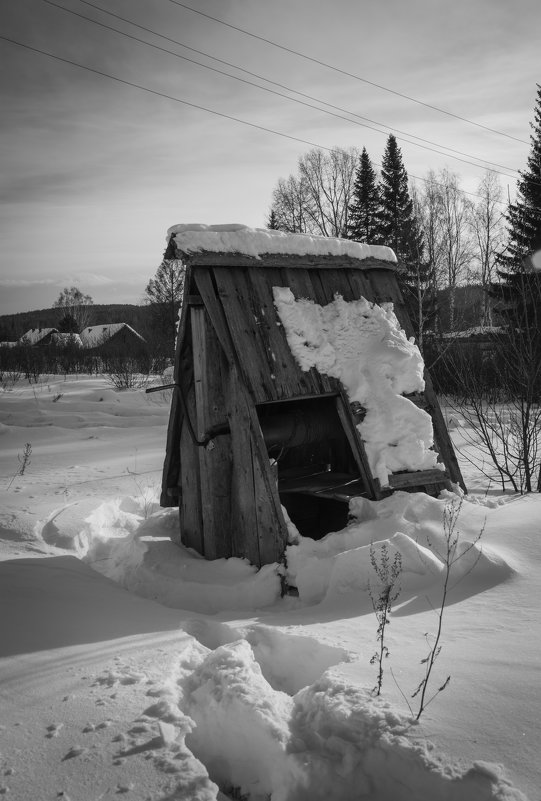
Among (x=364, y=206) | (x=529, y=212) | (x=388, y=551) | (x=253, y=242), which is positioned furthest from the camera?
(x=364, y=206)

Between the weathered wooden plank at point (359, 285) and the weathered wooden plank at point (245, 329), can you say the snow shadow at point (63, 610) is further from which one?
the weathered wooden plank at point (359, 285)

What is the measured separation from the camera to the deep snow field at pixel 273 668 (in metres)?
1.89

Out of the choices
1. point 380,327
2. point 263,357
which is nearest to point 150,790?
point 263,357

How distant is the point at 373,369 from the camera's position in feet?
16.4

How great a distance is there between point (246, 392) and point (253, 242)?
4.39ft

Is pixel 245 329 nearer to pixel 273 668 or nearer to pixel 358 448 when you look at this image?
pixel 358 448

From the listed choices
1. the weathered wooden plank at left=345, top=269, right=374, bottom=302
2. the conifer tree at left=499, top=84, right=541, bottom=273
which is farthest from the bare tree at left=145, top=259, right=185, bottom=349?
the weathered wooden plank at left=345, top=269, right=374, bottom=302

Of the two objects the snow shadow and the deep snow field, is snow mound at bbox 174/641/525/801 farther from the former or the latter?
the snow shadow

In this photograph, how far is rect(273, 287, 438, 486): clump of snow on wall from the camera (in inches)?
189

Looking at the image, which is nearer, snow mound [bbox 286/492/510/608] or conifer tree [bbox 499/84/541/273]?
snow mound [bbox 286/492/510/608]

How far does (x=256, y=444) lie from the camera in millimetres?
4426

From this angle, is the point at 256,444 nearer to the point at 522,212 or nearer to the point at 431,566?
the point at 431,566

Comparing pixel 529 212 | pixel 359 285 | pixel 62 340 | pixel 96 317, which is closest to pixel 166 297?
pixel 62 340

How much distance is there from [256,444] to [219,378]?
0.72m
